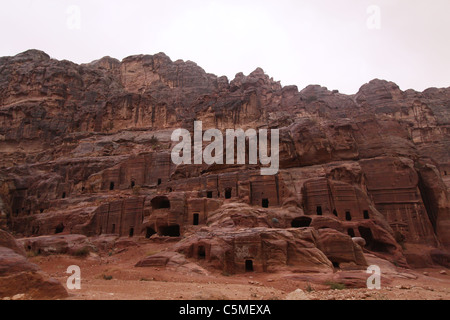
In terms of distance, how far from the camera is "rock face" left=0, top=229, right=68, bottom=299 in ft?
34.3

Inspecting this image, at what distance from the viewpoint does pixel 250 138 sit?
42031 mm

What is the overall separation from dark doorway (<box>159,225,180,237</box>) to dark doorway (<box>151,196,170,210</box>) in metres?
2.46

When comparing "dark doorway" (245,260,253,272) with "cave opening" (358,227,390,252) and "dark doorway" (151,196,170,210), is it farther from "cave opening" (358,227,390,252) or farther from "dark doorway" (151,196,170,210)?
"dark doorway" (151,196,170,210)

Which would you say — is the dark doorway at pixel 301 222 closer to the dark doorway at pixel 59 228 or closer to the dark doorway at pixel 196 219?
the dark doorway at pixel 196 219

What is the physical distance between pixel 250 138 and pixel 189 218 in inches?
551

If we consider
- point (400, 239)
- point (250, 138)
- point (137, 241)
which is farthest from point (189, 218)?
point (400, 239)

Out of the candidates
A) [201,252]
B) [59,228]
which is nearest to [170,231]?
[201,252]

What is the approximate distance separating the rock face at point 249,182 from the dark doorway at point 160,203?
0.25m

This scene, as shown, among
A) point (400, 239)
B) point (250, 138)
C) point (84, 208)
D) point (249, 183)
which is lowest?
point (400, 239)

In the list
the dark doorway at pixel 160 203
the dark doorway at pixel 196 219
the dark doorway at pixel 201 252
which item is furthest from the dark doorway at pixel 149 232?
the dark doorway at pixel 201 252

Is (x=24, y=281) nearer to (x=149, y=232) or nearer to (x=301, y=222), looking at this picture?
(x=149, y=232)

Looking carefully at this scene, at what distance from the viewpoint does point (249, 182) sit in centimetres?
3569

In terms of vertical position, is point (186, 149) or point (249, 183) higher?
point (186, 149)
